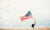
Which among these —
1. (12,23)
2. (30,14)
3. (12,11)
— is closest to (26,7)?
(30,14)

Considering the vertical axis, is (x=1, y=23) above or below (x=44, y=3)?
below

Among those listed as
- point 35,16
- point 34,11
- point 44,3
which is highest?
point 44,3

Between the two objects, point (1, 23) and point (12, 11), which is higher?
point (12, 11)

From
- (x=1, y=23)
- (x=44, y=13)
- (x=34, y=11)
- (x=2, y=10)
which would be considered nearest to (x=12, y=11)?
(x=2, y=10)

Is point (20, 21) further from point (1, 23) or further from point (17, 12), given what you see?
point (1, 23)

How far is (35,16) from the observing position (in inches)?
52.0

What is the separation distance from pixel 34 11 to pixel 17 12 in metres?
0.35

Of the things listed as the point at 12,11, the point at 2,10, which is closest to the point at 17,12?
the point at 12,11

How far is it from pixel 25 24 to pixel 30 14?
8.8 inches

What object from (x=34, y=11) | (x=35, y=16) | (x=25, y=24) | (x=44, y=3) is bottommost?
(x=25, y=24)

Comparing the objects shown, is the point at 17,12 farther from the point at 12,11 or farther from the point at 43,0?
the point at 43,0

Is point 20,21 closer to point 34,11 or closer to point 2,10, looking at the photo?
point 34,11

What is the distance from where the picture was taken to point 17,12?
4.53 feet

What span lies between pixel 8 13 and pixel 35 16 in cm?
56
